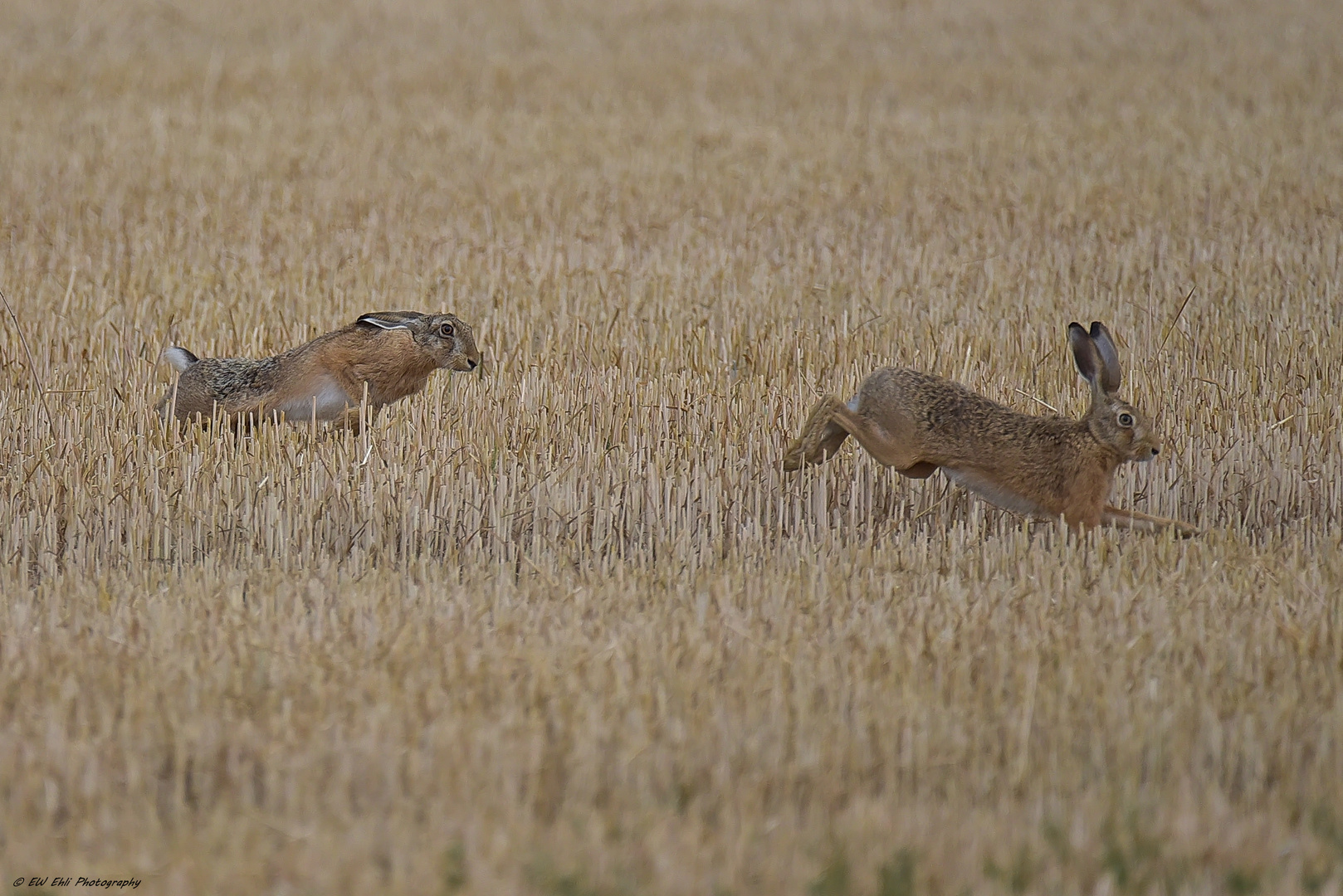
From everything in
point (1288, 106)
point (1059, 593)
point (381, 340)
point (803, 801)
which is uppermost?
point (1288, 106)

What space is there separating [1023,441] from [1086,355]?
385 millimetres

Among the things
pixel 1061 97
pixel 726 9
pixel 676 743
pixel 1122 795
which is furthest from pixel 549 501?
pixel 726 9

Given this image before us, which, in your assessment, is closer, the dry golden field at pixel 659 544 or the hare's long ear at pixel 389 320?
the dry golden field at pixel 659 544


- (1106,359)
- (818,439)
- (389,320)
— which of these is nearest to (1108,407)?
(1106,359)

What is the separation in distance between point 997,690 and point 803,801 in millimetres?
712

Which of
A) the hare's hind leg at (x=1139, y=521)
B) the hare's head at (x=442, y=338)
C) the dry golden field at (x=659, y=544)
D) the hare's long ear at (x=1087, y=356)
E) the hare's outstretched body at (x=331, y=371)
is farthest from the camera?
the hare's head at (x=442, y=338)

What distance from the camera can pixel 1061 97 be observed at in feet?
53.9

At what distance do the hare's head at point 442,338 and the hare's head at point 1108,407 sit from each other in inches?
101

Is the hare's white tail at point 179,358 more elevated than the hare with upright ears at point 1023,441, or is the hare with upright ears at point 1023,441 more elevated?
the hare's white tail at point 179,358

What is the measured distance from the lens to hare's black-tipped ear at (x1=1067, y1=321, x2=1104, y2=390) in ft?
18.2

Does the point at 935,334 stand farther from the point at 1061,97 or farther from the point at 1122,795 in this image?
the point at 1061,97

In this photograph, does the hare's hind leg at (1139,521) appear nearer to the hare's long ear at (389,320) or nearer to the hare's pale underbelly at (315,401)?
the hare's long ear at (389,320)

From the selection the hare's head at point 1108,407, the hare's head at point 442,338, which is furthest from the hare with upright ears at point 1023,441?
the hare's head at point 442,338

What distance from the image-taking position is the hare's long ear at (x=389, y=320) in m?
6.55
